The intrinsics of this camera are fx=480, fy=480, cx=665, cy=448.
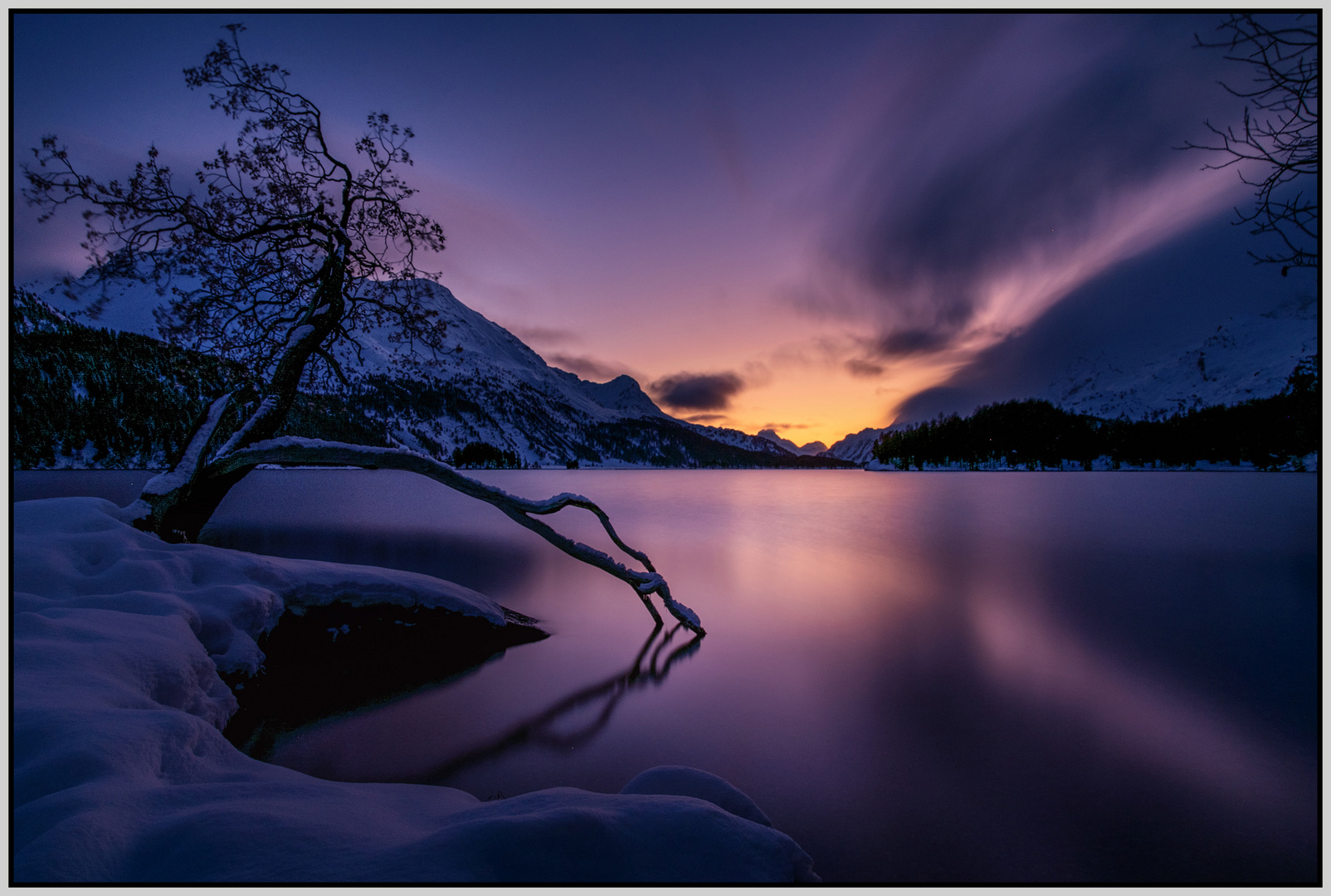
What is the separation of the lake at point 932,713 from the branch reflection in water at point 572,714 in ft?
0.11

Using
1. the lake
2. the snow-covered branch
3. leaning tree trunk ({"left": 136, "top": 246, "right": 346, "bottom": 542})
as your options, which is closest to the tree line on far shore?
the lake

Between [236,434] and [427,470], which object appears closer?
[427,470]

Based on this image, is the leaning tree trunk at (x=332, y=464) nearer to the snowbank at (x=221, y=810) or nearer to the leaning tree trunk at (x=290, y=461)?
the leaning tree trunk at (x=290, y=461)

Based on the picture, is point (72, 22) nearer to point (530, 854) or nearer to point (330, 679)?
point (330, 679)

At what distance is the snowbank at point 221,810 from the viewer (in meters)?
2.14

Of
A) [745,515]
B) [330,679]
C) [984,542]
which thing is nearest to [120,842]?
[330,679]

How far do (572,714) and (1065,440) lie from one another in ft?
539

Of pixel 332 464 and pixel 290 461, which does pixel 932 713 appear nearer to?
pixel 332 464

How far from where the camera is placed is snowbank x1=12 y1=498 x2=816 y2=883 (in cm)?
Answer: 214

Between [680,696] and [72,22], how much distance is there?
9947 millimetres

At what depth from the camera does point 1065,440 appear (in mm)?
129125

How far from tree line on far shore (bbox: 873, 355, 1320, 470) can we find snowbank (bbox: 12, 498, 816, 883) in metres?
154

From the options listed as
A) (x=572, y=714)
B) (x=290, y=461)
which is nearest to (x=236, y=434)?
(x=290, y=461)

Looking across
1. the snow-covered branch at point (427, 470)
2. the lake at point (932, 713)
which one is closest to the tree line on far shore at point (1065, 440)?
the lake at point (932, 713)
